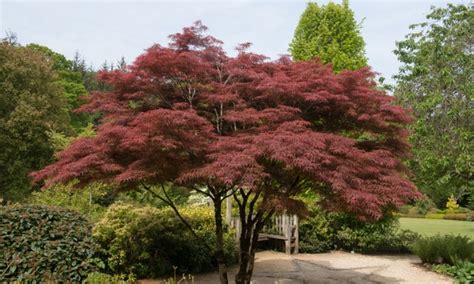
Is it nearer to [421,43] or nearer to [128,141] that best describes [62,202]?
[128,141]

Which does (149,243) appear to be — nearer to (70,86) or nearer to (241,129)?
(241,129)

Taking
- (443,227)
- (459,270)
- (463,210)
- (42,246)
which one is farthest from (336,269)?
(463,210)

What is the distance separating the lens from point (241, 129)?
18.6ft

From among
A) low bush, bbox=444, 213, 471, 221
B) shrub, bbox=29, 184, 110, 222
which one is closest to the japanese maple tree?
shrub, bbox=29, 184, 110, 222

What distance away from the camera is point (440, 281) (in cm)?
838

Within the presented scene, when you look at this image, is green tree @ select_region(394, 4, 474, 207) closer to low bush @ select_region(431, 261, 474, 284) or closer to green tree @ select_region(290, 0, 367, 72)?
low bush @ select_region(431, 261, 474, 284)

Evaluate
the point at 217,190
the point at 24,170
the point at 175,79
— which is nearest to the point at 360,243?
the point at 217,190

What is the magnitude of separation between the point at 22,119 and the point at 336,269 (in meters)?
13.5

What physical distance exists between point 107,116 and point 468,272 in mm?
7429

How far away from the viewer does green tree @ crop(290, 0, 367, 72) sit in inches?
564

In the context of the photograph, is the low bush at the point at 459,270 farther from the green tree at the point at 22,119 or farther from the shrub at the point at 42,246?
the green tree at the point at 22,119

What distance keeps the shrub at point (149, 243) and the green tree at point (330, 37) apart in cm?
794

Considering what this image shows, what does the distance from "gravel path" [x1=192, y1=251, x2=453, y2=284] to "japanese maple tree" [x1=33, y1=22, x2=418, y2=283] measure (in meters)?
2.94

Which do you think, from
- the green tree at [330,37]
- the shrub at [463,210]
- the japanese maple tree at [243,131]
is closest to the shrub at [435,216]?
the shrub at [463,210]
